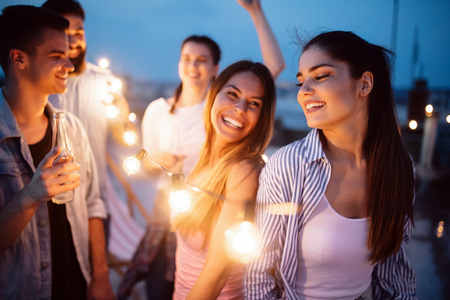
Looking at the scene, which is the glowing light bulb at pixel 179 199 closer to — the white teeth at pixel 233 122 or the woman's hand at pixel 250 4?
the white teeth at pixel 233 122

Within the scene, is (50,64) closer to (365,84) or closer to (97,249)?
(97,249)

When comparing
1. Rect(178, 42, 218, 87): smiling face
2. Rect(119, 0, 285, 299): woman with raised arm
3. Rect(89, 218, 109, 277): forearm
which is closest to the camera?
Rect(89, 218, 109, 277): forearm

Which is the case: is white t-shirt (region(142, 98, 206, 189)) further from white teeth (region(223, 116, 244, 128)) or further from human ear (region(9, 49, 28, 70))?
human ear (region(9, 49, 28, 70))

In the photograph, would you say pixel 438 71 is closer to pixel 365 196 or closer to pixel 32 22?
pixel 365 196

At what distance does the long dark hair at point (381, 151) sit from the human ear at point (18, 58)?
155 cm

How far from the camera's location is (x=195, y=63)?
2527 mm

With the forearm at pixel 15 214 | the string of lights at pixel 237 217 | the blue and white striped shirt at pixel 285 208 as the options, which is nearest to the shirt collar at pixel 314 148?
the blue and white striped shirt at pixel 285 208

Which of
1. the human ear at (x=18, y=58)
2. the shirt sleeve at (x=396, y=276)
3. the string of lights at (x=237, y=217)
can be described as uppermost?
the human ear at (x=18, y=58)

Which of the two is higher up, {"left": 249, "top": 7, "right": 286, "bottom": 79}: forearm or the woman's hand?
the woman's hand

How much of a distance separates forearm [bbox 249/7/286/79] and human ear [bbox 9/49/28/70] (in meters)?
1.50

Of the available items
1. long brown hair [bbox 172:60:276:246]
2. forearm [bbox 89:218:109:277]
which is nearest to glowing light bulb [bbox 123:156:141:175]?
long brown hair [bbox 172:60:276:246]

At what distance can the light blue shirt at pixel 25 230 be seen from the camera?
4.72ft

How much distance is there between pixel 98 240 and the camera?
1892 millimetres

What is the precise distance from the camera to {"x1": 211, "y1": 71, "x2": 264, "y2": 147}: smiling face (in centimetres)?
156
